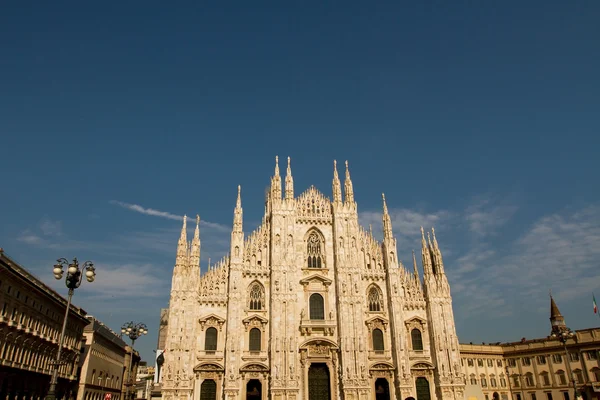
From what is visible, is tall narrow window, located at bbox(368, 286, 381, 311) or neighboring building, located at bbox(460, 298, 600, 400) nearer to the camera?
tall narrow window, located at bbox(368, 286, 381, 311)

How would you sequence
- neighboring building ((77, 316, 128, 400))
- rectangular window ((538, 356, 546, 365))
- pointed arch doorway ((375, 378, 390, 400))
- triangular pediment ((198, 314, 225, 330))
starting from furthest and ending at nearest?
rectangular window ((538, 356, 546, 365))
neighboring building ((77, 316, 128, 400))
pointed arch doorway ((375, 378, 390, 400))
triangular pediment ((198, 314, 225, 330))

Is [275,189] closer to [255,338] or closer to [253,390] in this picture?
[255,338]

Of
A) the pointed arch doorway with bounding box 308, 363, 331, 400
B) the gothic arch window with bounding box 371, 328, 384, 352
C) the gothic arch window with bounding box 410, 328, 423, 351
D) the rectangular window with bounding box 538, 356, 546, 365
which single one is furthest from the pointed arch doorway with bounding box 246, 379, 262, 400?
the rectangular window with bounding box 538, 356, 546, 365

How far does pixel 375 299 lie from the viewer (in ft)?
152

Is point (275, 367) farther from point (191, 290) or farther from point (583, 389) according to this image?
point (583, 389)

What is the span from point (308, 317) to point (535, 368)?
35997 millimetres

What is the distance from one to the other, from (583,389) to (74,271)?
59066 mm

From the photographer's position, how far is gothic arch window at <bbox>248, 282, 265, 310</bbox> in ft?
143

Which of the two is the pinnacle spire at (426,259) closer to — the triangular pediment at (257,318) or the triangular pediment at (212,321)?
the triangular pediment at (257,318)

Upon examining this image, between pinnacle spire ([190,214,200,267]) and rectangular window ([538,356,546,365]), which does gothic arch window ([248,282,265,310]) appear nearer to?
pinnacle spire ([190,214,200,267])

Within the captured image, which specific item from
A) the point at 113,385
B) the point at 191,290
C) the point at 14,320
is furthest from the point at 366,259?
the point at 113,385

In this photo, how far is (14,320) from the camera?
111 ft

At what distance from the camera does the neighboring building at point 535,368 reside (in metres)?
54.7

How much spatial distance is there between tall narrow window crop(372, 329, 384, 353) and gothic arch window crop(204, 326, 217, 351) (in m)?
15.2
